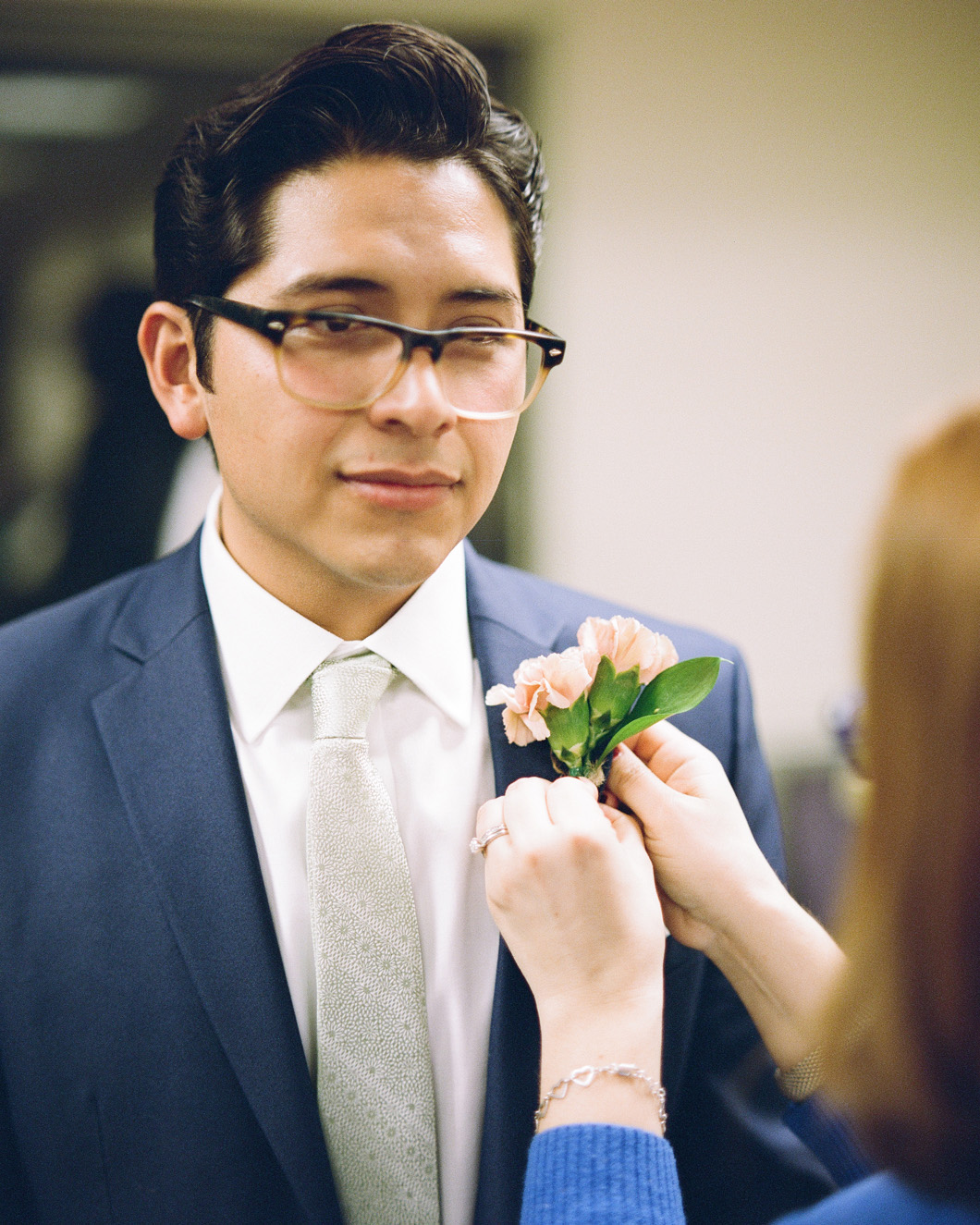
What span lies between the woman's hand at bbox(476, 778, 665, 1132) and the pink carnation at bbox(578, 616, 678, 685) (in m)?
0.14

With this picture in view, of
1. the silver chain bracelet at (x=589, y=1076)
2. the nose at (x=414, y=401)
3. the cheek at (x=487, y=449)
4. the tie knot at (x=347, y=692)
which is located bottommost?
the silver chain bracelet at (x=589, y=1076)

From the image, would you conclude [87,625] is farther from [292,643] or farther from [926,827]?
[926,827]

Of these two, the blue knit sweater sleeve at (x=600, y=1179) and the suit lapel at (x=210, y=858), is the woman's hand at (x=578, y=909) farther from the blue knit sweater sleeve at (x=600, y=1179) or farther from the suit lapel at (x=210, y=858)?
the suit lapel at (x=210, y=858)

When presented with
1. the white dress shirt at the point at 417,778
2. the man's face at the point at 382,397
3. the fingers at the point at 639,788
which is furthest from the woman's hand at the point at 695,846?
the man's face at the point at 382,397

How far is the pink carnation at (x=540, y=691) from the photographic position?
90 centimetres

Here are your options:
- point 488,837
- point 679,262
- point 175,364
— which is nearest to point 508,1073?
point 488,837

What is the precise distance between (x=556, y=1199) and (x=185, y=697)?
63 centimetres

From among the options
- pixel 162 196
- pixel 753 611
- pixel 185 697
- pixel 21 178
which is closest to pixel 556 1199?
pixel 185 697

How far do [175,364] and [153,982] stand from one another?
0.72m

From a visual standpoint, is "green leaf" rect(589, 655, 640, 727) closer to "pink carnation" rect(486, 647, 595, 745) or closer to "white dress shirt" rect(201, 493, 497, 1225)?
"pink carnation" rect(486, 647, 595, 745)

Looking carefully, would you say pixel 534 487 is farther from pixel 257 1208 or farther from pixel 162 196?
pixel 257 1208

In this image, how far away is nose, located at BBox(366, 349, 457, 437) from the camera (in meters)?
0.95

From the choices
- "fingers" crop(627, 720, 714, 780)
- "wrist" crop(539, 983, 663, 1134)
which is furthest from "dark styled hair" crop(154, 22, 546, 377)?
"wrist" crop(539, 983, 663, 1134)

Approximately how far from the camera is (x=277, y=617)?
1.07m
